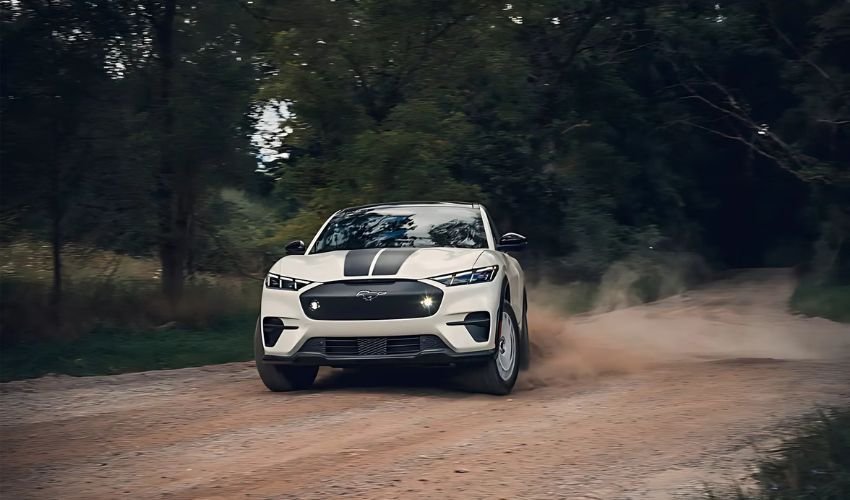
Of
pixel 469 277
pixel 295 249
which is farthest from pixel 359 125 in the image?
pixel 469 277

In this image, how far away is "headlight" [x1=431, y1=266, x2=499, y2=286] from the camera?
9.98 metres

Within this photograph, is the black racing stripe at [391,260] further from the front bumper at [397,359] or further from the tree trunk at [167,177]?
the tree trunk at [167,177]

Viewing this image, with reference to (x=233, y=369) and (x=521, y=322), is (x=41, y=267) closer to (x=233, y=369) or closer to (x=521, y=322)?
(x=233, y=369)

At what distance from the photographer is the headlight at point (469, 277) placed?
9.98 meters

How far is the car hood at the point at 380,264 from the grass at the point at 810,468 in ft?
12.0

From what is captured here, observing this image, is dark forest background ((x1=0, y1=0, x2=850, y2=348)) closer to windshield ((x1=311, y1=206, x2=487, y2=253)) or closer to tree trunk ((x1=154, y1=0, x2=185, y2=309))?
tree trunk ((x1=154, y1=0, x2=185, y2=309))

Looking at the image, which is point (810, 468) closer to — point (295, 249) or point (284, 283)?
point (284, 283)

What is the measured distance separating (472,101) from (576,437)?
16.3 m

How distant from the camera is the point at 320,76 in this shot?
1862cm

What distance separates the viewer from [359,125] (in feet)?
61.0

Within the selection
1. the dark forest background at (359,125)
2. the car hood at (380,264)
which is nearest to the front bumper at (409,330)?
the car hood at (380,264)

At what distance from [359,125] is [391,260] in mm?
8580

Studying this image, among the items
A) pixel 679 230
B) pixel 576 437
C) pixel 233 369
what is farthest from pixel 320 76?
pixel 679 230

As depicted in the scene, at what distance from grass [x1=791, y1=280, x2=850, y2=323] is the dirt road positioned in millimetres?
6928
